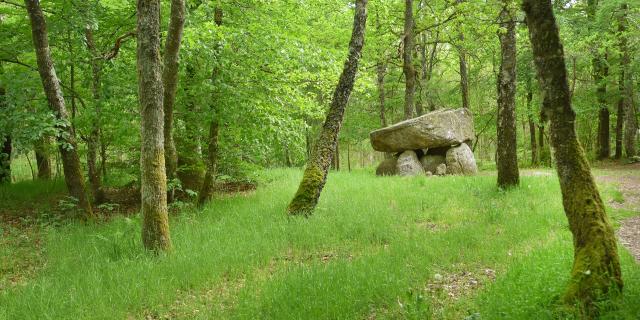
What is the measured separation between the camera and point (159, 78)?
6.67 m

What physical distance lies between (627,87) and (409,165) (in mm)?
11199

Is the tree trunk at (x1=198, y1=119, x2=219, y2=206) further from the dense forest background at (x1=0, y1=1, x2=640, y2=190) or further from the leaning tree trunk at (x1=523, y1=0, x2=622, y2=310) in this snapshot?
the leaning tree trunk at (x1=523, y1=0, x2=622, y2=310)

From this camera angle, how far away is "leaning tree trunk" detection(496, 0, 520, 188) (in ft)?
33.6

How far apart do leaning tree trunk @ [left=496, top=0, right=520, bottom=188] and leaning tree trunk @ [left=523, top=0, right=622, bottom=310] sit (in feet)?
22.4

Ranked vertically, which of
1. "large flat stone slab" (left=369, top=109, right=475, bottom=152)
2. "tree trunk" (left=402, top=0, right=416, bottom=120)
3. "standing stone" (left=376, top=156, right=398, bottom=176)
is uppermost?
"tree trunk" (left=402, top=0, right=416, bottom=120)

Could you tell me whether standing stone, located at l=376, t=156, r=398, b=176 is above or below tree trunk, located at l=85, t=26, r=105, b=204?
below

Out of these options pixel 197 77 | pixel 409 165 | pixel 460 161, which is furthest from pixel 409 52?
pixel 197 77

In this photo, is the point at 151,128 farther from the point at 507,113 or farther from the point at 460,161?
the point at 460,161

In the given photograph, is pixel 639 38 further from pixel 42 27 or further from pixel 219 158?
pixel 42 27

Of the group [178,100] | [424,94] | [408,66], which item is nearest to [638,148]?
[424,94]

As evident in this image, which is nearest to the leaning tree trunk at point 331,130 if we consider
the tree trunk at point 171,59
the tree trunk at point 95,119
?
the tree trunk at point 171,59

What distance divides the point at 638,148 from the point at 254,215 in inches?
870

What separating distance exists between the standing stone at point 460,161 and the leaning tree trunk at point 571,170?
1262 centimetres

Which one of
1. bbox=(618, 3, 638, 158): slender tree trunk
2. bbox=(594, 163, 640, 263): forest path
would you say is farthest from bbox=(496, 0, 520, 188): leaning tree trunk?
bbox=(618, 3, 638, 158): slender tree trunk
